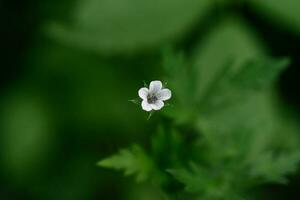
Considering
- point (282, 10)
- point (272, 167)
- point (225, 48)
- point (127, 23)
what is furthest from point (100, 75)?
point (272, 167)

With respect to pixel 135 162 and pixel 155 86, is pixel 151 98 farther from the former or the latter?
pixel 135 162

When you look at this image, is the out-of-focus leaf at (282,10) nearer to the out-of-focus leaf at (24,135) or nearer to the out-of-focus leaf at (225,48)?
the out-of-focus leaf at (225,48)

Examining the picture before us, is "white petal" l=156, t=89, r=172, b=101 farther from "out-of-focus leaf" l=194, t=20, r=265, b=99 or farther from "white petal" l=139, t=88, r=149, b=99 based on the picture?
"out-of-focus leaf" l=194, t=20, r=265, b=99

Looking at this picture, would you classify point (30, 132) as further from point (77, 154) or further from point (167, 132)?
point (167, 132)

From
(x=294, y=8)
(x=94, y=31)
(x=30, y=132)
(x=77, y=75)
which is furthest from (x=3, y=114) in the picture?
(x=294, y=8)

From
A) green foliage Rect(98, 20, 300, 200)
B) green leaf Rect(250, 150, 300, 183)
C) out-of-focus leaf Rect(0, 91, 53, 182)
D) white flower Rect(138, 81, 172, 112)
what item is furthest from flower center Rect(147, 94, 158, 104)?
out-of-focus leaf Rect(0, 91, 53, 182)

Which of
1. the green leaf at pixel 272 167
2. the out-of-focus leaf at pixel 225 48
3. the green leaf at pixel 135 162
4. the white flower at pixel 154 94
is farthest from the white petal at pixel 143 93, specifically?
the out-of-focus leaf at pixel 225 48
